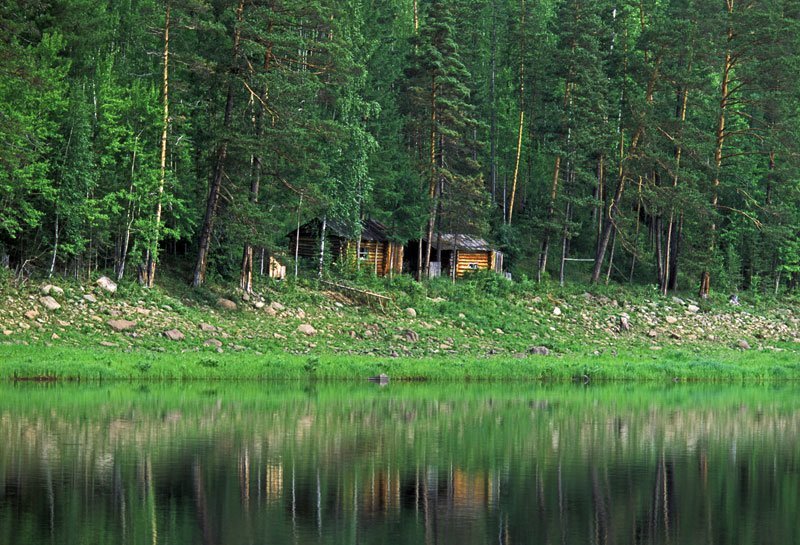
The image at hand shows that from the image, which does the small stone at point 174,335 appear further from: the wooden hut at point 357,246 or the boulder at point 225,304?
the wooden hut at point 357,246

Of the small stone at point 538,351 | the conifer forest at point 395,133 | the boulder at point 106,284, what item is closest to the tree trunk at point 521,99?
the conifer forest at point 395,133

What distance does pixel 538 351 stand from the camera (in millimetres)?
49219

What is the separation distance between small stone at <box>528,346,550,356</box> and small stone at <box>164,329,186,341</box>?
15.1 meters

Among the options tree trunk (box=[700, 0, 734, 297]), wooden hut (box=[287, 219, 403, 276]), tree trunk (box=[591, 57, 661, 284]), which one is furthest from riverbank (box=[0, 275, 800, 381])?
wooden hut (box=[287, 219, 403, 276])

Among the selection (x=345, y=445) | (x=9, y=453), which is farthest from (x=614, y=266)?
(x=9, y=453)

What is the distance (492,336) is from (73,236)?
18960 millimetres

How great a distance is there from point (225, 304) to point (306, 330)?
146 inches

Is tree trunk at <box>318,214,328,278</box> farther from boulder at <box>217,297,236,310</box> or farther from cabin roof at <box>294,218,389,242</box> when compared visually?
boulder at <box>217,297,236,310</box>

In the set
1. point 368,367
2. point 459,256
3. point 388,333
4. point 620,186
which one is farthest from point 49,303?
point 620,186

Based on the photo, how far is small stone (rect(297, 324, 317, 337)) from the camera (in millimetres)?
46853

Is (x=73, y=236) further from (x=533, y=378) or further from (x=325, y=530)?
(x=325, y=530)

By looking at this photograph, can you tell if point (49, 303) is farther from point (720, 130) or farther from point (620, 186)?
point (720, 130)

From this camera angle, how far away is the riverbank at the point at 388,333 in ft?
128

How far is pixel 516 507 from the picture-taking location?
18203mm
